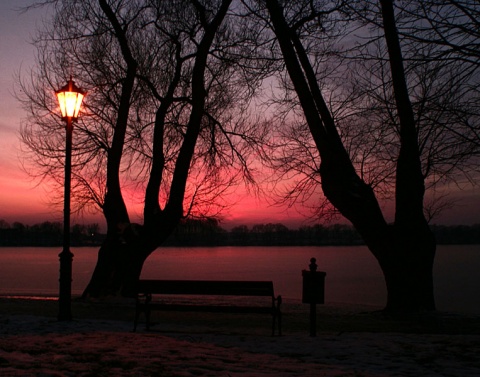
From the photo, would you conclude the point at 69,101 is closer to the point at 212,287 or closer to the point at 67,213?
the point at 67,213

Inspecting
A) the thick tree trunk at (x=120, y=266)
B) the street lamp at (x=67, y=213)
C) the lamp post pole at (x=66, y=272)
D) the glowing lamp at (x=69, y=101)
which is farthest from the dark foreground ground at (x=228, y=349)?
the thick tree trunk at (x=120, y=266)

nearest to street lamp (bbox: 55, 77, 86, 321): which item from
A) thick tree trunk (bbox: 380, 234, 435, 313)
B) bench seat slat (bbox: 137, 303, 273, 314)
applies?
bench seat slat (bbox: 137, 303, 273, 314)

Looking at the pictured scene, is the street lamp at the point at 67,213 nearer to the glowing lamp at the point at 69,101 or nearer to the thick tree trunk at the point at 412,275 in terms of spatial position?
the glowing lamp at the point at 69,101

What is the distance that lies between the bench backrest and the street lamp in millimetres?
1534

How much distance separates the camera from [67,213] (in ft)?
31.8

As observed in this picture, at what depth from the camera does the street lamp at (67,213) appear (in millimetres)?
9258

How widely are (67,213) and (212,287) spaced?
9.92 feet

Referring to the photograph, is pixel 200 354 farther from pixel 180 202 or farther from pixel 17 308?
pixel 180 202

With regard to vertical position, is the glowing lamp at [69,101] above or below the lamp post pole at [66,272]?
above

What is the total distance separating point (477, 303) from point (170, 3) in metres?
16.6

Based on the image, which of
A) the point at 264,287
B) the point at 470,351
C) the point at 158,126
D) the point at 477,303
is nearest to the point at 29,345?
the point at 264,287

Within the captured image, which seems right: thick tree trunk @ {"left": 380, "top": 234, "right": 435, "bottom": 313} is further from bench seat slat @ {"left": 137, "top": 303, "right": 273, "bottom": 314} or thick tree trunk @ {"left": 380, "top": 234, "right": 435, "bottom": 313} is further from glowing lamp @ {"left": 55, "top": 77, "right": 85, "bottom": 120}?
glowing lamp @ {"left": 55, "top": 77, "right": 85, "bottom": 120}

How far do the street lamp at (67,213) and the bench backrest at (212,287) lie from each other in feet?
5.03

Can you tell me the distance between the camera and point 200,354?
6.14 m
